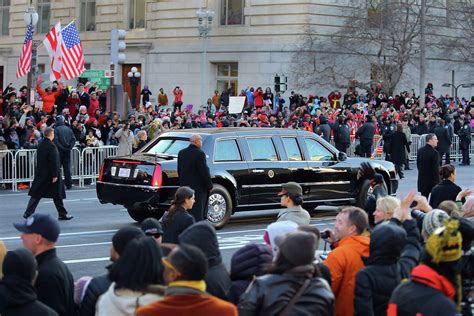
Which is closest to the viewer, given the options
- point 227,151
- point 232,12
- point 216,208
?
point 216,208

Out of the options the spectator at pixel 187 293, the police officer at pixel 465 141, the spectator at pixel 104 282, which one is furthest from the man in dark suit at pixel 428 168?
the police officer at pixel 465 141

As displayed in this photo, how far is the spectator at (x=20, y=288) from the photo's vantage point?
259 inches

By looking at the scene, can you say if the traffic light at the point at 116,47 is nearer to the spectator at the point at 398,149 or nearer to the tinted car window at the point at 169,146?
the spectator at the point at 398,149

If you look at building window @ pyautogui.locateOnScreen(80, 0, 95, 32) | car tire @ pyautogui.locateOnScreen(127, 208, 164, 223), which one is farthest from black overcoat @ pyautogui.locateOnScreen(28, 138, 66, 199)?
building window @ pyautogui.locateOnScreen(80, 0, 95, 32)

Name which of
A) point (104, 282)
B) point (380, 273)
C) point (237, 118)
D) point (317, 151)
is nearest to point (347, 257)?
point (380, 273)

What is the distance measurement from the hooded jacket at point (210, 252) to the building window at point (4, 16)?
185 ft

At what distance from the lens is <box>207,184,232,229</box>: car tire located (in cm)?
1795

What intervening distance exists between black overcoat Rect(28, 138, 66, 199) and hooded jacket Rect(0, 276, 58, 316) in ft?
41.4

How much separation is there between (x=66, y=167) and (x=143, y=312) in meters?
20.2

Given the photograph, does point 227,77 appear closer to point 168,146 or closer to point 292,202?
point 168,146

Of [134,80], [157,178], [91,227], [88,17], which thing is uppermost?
[88,17]

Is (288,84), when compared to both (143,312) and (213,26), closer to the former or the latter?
(213,26)

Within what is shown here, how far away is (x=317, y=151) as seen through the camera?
19.6 meters

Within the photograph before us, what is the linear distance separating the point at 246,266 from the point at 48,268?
4.22 ft
